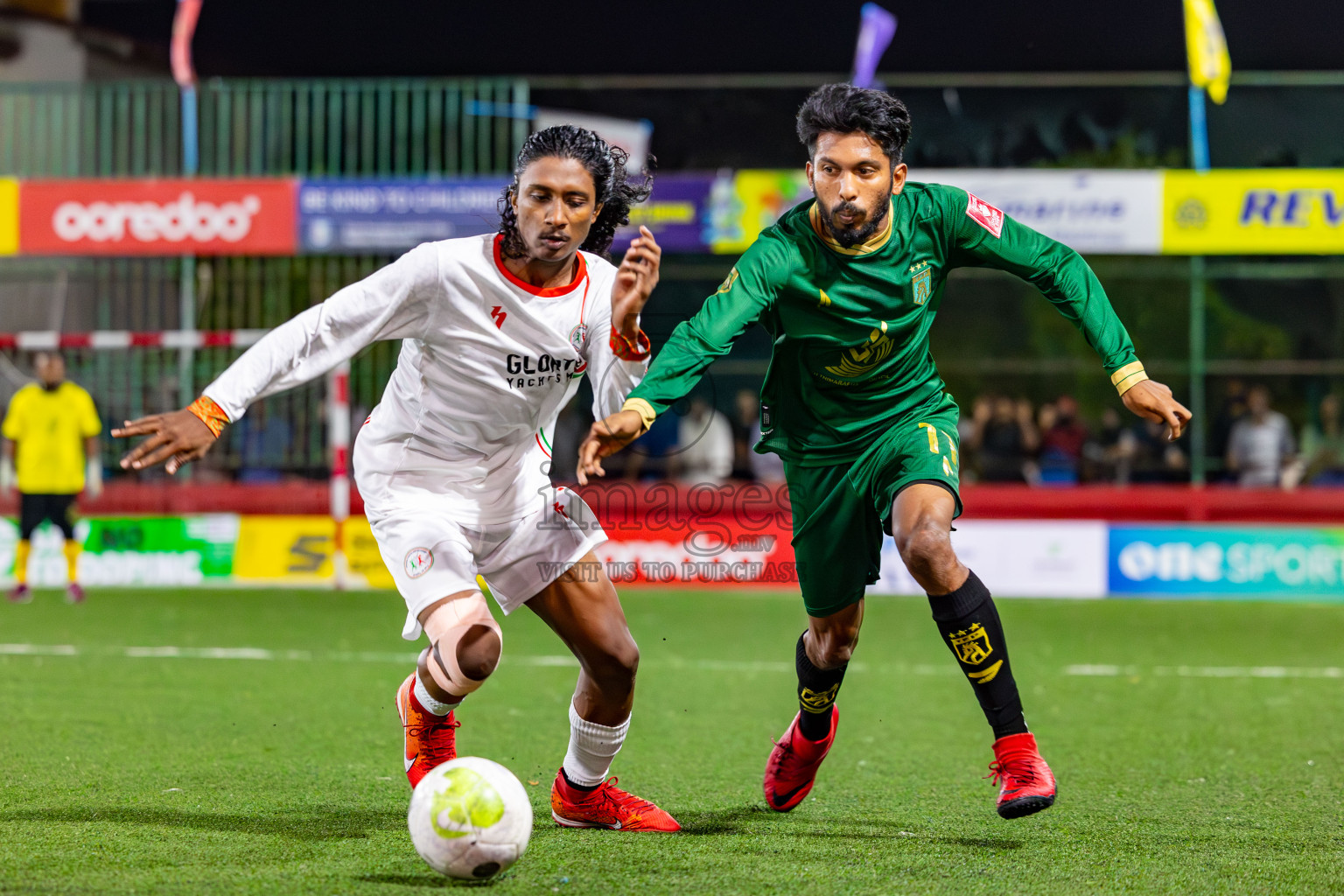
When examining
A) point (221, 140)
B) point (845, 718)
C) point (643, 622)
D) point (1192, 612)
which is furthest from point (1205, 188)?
point (221, 140)

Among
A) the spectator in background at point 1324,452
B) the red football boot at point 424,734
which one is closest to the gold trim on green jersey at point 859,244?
the red football boot at point 424,734

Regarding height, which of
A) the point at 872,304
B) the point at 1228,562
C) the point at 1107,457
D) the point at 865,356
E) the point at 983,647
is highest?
the point at 872,304

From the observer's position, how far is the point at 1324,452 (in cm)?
1483

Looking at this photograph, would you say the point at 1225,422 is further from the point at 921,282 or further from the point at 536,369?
the point at 536,369

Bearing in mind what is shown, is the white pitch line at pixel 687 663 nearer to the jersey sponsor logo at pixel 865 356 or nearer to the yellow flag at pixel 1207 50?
the jersey sponsor logo at pixel 865 356

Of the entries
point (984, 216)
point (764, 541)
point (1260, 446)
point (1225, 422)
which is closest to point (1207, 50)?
point (1225, 422)

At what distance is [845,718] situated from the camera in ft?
23.6

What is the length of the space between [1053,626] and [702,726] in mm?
5343

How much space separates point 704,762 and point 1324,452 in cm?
1103

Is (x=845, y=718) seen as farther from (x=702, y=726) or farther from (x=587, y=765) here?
(x=587, y=765)

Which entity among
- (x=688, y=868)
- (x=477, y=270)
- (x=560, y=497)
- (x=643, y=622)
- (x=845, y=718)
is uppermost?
(x=477, y=270)

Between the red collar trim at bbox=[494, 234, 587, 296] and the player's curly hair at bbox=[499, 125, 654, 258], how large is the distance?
24mm

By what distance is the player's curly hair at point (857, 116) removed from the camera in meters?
4.43

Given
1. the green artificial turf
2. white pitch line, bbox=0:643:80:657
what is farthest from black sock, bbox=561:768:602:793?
white pitch line, bbox=0:643:80:657
